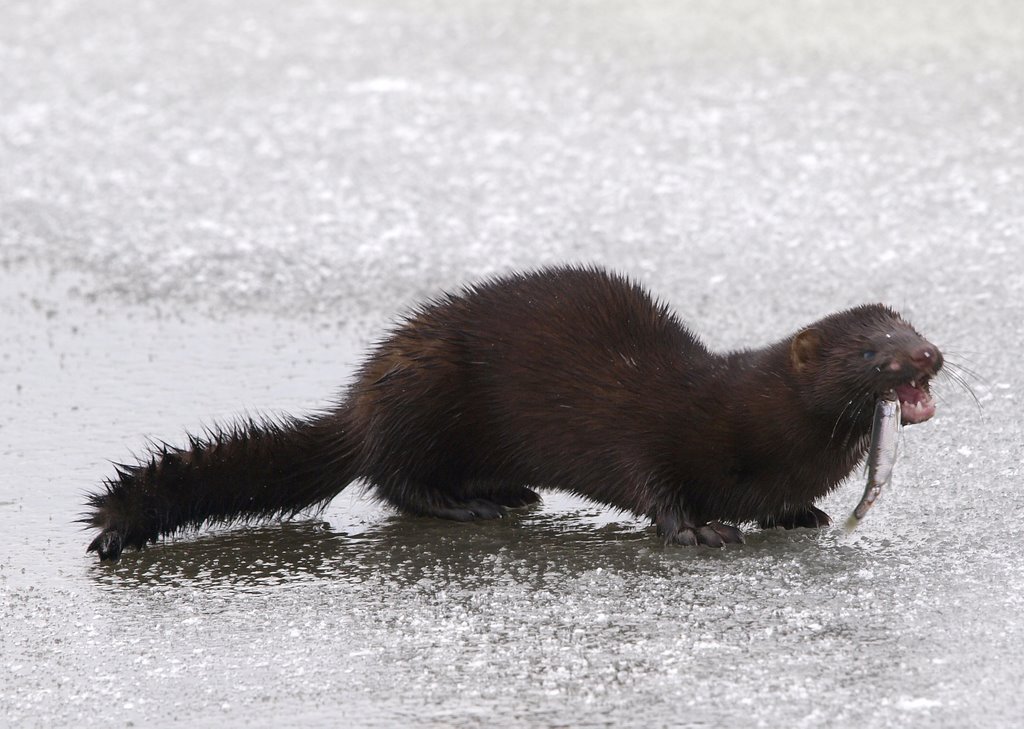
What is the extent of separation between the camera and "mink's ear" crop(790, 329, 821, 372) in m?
4.10

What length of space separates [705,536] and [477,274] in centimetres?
241

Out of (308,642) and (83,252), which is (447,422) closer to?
(308,642)

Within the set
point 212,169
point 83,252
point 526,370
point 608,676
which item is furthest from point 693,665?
point 212,169

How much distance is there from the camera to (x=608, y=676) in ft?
11.0

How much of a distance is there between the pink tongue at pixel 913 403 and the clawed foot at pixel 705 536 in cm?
53

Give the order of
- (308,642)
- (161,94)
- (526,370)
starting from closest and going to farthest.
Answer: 1. (308,642)
2. (526,370)
3. (161,94)

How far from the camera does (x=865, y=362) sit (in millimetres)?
3969

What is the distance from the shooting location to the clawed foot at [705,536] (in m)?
4.16

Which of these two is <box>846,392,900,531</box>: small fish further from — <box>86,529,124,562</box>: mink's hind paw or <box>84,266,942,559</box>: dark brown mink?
<box>86,529,124,562</box>: mink's hind paw

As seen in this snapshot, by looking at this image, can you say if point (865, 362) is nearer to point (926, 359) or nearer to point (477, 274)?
point (926, 359)

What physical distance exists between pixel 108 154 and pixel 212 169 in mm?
623

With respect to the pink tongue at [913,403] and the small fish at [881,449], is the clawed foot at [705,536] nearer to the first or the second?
the small fish at [881,449]

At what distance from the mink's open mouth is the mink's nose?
57mm

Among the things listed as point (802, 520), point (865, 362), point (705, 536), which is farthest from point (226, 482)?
point (865, 362)
